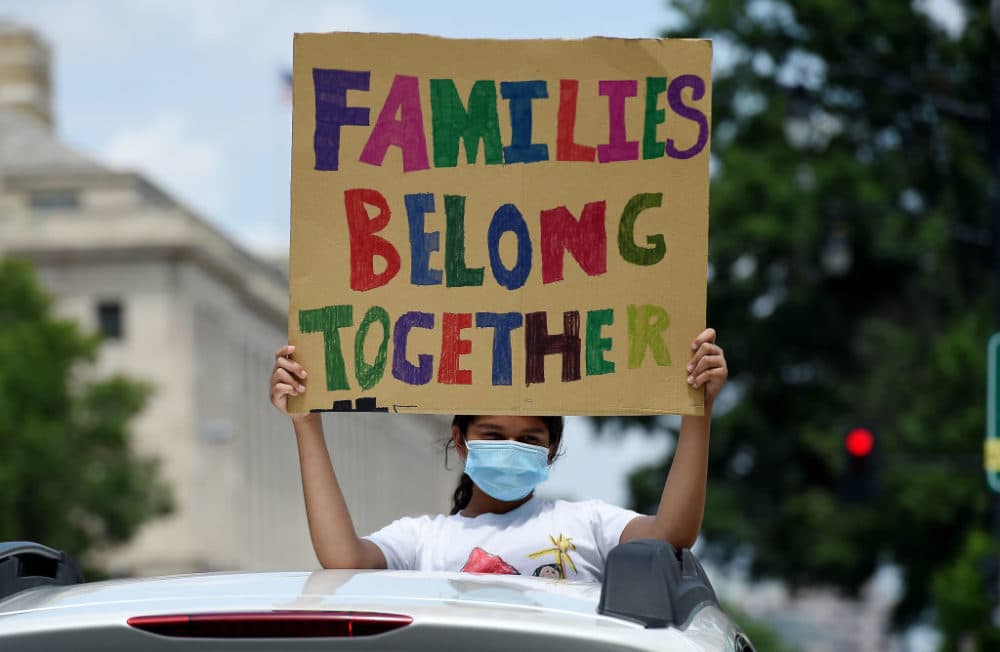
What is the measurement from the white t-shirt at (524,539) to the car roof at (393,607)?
4.55 feet

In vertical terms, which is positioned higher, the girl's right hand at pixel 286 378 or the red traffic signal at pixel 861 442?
the girl's right hand at pixel 286 378

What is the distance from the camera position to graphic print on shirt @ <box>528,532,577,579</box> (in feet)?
16.9

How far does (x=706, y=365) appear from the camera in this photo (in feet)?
16.7

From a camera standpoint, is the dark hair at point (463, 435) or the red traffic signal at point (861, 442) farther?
the red traffic signal at point (861, 442)

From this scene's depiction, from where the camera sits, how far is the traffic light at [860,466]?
21.2 metres

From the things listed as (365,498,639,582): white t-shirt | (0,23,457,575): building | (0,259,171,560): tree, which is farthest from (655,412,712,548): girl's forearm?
(0,23,457,575): building

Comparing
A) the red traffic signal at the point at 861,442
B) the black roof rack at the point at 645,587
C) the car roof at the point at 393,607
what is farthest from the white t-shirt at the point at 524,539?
the red traffic signal at the point at 861,442

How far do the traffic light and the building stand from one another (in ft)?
177

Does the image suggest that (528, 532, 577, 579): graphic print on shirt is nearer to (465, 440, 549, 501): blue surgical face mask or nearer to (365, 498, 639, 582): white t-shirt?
(365, 498, 639, 582): white t-shirt

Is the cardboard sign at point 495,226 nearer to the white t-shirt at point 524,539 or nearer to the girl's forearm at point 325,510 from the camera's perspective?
the girl's forearm at point 325,510

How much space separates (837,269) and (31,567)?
3024 centimetres

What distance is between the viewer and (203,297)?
88.7 m

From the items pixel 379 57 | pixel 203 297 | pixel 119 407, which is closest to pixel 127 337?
pixel 203 297

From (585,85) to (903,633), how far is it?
32556 millimetres
